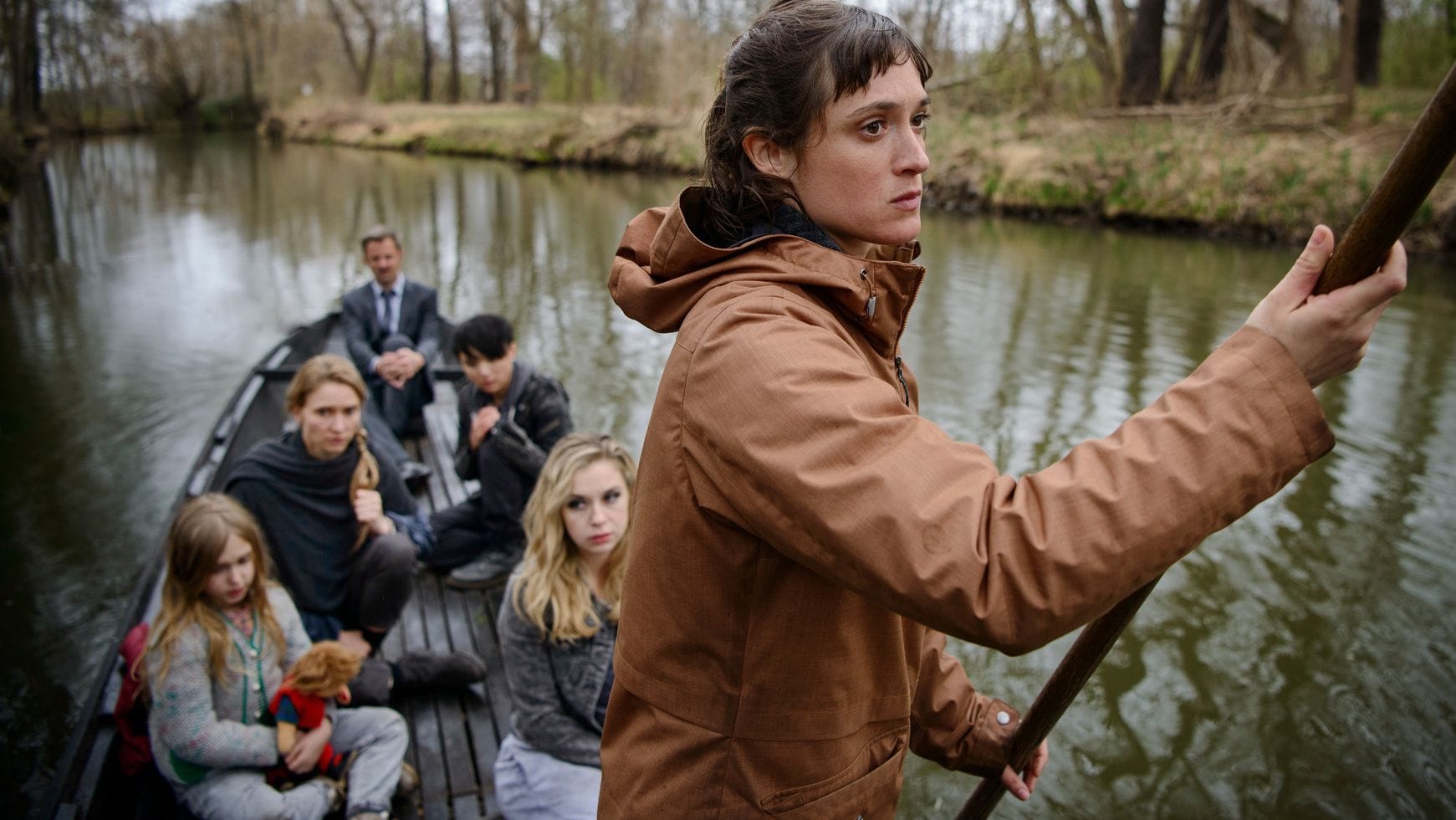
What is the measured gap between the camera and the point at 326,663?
96.9 inches

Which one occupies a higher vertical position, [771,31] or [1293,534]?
[771,31]

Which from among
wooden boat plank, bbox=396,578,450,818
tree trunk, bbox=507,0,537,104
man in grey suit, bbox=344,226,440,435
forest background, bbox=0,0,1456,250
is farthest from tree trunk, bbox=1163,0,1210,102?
tree trunk, bbox=507,0,537,104

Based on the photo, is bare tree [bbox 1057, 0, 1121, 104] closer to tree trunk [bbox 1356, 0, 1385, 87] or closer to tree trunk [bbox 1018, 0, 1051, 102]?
tree trunk [bbox 1018, 0, 1051, 102]

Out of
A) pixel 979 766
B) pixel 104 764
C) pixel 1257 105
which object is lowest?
pixel 104 764

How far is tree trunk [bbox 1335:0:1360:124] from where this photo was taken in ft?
44.3

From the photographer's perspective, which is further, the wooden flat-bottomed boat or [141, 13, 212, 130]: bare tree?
[141, 13, 212, 130]: bare tree

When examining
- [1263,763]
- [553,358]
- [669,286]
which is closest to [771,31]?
[669,286]

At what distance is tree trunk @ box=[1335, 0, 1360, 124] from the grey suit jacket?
13133 millimetres

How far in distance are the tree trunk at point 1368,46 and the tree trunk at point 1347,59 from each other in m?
4.49

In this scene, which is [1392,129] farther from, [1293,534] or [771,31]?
[771,31]

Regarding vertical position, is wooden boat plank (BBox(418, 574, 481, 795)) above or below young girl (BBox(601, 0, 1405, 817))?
below

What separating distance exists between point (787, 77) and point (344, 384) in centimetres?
256

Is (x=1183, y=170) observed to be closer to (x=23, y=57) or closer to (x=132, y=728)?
(x=132, y=728)

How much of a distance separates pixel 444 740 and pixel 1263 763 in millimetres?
2669
